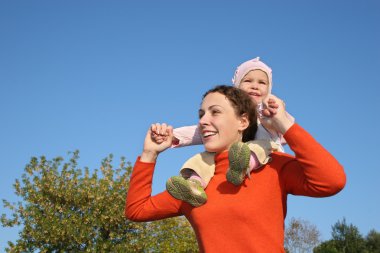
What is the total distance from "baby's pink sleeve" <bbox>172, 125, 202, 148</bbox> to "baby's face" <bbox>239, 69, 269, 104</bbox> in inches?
26.9

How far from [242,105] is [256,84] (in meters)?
0.80

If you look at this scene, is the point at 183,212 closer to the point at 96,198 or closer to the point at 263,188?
the point at 263,188

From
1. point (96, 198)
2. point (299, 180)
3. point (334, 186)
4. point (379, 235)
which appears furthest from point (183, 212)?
point (379, 235)

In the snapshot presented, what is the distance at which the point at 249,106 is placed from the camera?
12.8 feet

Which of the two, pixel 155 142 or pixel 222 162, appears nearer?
pixel 222 162

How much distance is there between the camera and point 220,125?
12.2 ft

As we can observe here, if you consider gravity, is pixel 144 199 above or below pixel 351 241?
below

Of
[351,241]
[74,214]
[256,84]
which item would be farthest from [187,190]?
[351,241]

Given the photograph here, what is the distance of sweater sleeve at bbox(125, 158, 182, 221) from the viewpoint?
4.01m

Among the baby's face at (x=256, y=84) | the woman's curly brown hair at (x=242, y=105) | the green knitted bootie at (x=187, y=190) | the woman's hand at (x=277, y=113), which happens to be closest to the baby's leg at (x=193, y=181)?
the green knitted bootie at (x=187, y=190)

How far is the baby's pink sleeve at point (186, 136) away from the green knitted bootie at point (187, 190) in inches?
24.7

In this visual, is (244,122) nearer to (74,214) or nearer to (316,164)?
(316,164)

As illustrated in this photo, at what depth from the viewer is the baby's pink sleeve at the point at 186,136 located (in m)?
4.21


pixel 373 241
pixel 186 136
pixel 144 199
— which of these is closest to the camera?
pixel 144 199
